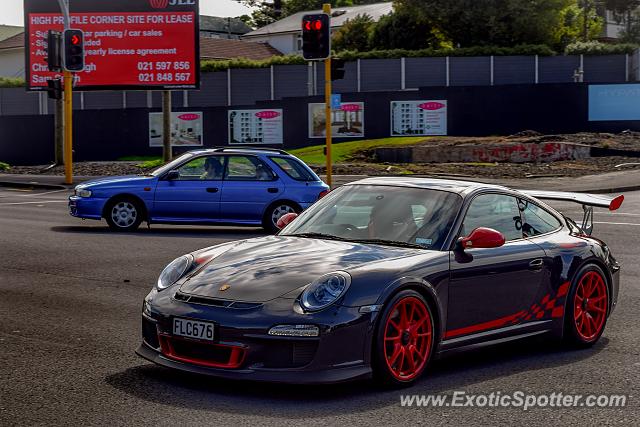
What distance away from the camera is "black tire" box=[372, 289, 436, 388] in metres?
6.61

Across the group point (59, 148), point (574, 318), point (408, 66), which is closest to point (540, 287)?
point (574, 318)

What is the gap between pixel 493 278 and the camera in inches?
296

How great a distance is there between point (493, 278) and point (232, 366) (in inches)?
80.8

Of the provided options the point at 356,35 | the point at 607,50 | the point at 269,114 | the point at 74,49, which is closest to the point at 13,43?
the point at 356,35

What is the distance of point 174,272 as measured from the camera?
286 inches

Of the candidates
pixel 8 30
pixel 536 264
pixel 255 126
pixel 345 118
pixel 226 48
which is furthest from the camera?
pixel 8 30

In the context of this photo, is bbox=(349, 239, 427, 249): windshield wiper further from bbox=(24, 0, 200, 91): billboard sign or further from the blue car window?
bbox=(24, 0, 200, 91): billboard sign

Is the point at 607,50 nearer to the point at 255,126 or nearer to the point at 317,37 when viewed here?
the point at 255,126

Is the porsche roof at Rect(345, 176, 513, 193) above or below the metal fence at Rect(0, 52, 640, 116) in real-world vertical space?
below

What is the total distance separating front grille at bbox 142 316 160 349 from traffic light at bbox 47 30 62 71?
23.6 m

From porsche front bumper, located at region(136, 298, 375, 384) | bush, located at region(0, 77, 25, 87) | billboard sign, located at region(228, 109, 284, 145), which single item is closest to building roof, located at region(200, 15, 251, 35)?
bush, located at region(0, 77, 25, 87)

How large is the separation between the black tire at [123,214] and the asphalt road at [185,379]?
6042 mm

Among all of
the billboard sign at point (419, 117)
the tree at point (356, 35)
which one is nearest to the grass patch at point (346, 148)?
the billboard sign at point (419, 117)

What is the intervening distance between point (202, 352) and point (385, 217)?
174 cm
